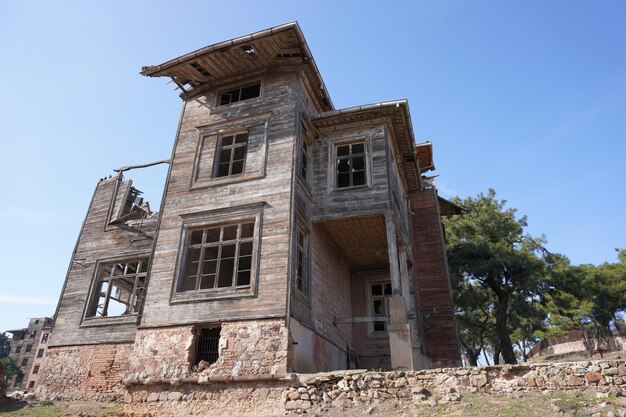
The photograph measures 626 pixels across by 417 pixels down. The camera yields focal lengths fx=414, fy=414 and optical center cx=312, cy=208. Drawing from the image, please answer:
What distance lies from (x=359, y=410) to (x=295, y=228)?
16.6ft

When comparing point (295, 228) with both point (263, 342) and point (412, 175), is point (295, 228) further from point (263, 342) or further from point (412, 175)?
point (412, 175)

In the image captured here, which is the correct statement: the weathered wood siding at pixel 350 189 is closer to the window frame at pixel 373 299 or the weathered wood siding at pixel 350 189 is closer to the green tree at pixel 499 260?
the window frame at pixel 373 299

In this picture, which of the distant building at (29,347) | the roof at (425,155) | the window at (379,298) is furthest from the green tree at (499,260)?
the distant building at (29,347)

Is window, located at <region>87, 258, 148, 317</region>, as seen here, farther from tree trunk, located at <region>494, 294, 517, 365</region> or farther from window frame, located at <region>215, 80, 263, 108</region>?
tree trunk, located at <region>494, 294, 517, 365</region>

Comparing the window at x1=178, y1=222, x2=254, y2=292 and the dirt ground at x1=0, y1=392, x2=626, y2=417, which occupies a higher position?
the window at x1=178, y1=222, x2=254, y2=292

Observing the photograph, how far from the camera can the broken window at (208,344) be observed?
1100 centimetres

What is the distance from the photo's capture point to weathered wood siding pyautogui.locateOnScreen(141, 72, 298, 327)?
35.9 feet

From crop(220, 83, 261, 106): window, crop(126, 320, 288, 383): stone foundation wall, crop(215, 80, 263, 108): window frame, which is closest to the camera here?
crop(126, 320, 288, 383): stone foundation wall

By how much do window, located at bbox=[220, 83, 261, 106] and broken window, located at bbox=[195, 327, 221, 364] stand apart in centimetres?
822

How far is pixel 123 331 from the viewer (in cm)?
1406

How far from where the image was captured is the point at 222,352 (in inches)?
410

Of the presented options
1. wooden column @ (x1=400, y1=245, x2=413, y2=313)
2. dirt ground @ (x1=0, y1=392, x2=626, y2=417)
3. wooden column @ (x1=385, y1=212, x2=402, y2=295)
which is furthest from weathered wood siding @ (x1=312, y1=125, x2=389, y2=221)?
dirt ground @ (x1=0, y1=392, x2=626, y2=417)

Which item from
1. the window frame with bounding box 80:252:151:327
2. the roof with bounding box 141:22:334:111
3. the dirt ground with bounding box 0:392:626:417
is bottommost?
the dirt ground with bounding box 0:392:626:417

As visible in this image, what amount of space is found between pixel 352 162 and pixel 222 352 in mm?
7607
